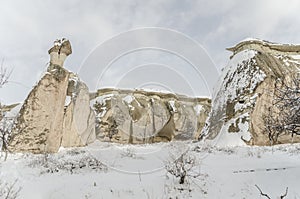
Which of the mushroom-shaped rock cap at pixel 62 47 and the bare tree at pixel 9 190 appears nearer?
the bare tree at pixel 9 190

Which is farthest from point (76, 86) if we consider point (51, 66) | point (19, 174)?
point (19, 174)

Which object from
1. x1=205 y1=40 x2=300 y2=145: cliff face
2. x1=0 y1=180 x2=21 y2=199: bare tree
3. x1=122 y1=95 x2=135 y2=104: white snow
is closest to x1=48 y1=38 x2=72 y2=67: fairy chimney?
x1=205 y1=40 x2=300 y2=145: cliff face

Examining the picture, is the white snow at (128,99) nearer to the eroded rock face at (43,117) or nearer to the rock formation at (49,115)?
the rock formation at (49,115)

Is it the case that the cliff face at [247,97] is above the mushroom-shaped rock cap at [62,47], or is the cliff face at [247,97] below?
below

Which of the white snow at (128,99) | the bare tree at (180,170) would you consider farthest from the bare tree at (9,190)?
the white snow at (128,99)

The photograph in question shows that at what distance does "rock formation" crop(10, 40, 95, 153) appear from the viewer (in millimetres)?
Result: 13908

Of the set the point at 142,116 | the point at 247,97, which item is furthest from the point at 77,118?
the point at 142,116

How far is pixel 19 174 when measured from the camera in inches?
309

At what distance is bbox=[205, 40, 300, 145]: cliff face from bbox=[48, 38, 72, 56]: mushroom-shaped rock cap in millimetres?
10905

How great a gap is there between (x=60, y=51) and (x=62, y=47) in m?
0.36

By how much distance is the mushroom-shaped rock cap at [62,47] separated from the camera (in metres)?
17.7

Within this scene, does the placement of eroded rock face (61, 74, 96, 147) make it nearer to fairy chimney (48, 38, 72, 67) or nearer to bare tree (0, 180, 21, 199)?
fairy chimney (48, 38, 72, 67)

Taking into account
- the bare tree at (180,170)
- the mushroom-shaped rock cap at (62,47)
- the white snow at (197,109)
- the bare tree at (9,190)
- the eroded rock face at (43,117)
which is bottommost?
the bare tree at (9,190)

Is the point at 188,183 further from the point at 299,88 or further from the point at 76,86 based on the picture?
the point at 76,86
